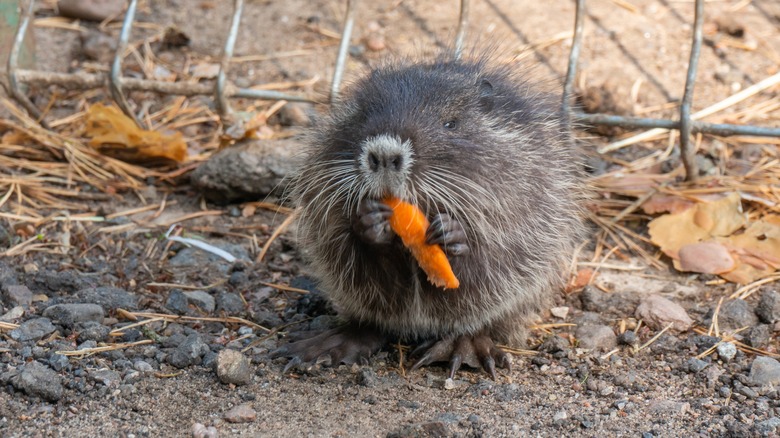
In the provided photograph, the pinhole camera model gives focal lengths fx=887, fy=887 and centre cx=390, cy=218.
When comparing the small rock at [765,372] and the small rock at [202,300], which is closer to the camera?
the small rock at [765,372]

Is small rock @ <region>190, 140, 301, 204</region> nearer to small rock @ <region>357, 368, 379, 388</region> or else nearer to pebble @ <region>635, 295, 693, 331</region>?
small rock @ <region>357, 368, 379, 388</region>

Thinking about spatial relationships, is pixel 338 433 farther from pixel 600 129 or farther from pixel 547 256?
pixel 600 129

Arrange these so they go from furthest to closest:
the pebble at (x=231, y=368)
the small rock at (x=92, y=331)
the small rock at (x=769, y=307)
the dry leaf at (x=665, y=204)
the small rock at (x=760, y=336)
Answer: the dry leaf at (x=665, y=204) → the small rock at (x=769, y=307) → the small rock at (x=760, y=336) → the small rock at (x=92, y=331) → the pebble at (x=231, y=368)

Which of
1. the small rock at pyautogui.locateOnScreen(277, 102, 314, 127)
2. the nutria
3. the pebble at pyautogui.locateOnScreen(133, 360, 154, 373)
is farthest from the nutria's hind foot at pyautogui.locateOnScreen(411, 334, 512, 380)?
the small rock at pyautogui.locateOnScreen(277, 102, 314, 127)

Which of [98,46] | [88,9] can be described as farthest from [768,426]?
[88,9]

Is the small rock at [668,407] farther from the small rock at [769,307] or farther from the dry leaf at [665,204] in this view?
the dry leaf at [665,204]

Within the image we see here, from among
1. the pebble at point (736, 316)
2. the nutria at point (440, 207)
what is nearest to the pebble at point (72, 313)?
the nutria at point (440, 207)
